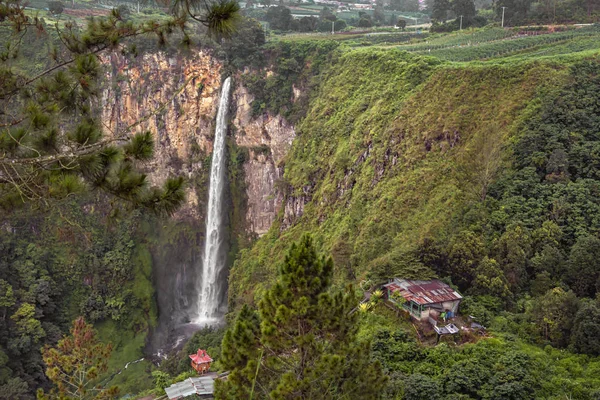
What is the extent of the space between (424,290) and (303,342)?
7.27 metres

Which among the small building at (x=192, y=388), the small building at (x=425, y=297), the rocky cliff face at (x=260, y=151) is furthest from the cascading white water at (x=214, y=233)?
the small building at (x=425, y=297)

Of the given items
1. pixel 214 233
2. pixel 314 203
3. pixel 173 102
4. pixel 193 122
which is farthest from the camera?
pixel 193 122

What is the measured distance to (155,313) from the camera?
3169 cm

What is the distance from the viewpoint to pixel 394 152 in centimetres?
2203

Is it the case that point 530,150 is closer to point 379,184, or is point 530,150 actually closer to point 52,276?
point 379,184

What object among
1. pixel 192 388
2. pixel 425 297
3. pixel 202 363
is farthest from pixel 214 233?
pixel 425 297

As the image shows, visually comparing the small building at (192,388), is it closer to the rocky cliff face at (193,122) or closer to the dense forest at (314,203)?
the dense forest at (314,203)

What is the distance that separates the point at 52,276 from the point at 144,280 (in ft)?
15.7

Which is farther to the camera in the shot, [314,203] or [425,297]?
[314,203]

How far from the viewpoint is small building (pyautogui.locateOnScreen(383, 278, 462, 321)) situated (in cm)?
1445

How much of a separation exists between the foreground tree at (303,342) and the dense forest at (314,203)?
3 cm

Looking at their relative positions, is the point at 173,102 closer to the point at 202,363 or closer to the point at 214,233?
the point at 214,233

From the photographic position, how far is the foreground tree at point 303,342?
8422 millimetres

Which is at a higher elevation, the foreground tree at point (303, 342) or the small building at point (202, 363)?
the foreground tree at point (303, 342)
